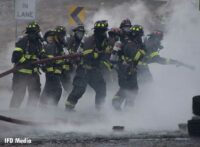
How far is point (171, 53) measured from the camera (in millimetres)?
20219

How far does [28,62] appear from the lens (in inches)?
519

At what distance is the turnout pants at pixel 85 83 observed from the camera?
13422 mm

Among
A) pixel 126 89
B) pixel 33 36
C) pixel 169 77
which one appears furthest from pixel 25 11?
pixel 126 89

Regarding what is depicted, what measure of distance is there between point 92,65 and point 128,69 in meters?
0.71

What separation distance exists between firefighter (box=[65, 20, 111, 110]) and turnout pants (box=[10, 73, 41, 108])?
0.77 m

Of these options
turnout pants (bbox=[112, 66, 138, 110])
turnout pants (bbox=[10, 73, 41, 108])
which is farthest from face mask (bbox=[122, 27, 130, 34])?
turnout pants (bbox=[10, 73, 41, 108])

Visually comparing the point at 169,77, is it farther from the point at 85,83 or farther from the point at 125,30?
the point at 85,83

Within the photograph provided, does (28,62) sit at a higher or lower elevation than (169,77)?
lower

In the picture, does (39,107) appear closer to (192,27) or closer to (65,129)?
(65,129)

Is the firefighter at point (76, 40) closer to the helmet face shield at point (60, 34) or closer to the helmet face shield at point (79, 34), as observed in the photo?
the helmet face shield at point (79, 34)

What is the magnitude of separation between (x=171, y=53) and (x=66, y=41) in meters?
6.35

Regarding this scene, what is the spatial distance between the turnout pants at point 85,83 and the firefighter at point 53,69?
45 centimetres

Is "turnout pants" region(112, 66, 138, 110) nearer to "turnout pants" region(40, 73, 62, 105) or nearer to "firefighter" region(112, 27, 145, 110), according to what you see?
"firefighter" region(112, 27, 145, 110)

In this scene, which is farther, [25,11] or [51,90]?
[25,11]
